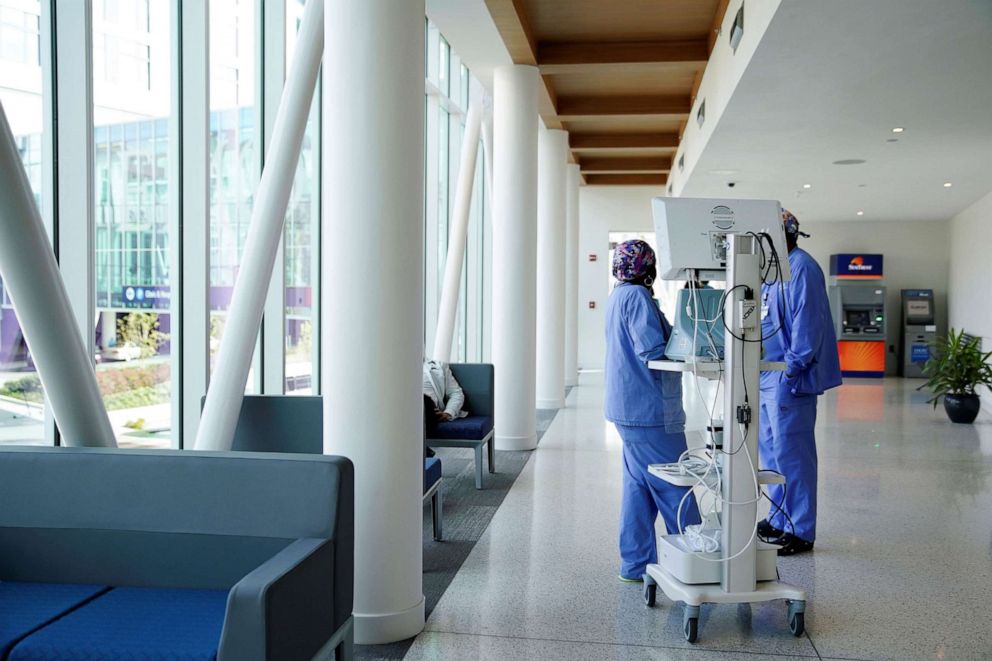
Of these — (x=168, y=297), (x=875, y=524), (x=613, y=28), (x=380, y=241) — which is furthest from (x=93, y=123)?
(x=613, y=28)

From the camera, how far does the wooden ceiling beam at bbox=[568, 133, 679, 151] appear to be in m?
13.4

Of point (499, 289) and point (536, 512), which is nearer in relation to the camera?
point (536, 512)

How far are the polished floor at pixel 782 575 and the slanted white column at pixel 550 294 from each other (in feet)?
11.9

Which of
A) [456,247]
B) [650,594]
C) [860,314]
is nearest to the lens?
[650,594]

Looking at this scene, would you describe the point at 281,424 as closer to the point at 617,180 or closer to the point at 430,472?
the point at 430,472

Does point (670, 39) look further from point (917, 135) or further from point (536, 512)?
point (536, 512)

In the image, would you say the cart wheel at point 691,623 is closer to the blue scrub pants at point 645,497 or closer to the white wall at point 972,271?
the blue scrub pants at point 645,497

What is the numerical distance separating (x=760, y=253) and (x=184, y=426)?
3009mm

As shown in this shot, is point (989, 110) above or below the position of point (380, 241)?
above

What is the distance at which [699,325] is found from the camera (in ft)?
12.0

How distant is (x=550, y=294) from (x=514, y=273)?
2.68m

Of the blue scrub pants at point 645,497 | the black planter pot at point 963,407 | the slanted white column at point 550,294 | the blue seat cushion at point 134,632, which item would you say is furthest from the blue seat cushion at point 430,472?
the black planter pot at point 963,407

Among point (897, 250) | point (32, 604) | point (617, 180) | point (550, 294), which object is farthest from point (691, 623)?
point (897, 250)

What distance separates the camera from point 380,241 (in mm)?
3301
